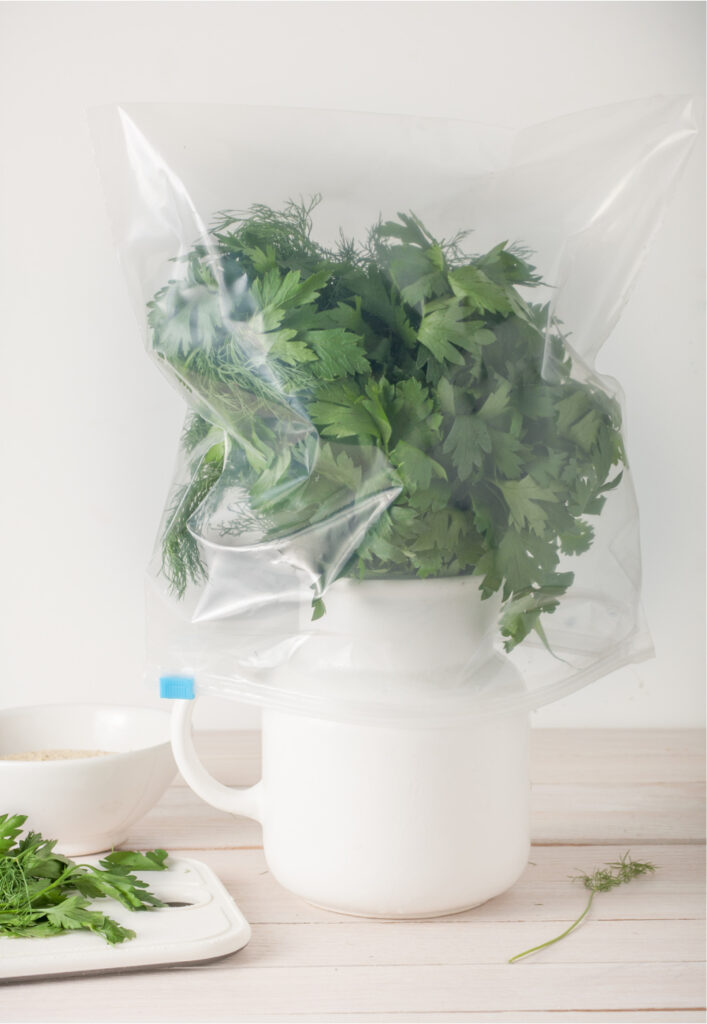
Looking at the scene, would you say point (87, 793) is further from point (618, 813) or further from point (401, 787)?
point (618, 813)

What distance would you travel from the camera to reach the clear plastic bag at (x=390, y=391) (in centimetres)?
52

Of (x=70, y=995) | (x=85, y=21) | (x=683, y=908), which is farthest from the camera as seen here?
(x=85, y=21)

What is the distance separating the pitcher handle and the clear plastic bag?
0.18ft

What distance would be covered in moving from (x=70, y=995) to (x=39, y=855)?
4.3 inches

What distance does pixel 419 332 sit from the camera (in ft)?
1.70

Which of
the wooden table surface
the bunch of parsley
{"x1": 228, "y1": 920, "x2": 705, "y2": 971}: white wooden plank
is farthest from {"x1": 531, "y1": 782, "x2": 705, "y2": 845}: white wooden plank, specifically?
the bunch of parsley

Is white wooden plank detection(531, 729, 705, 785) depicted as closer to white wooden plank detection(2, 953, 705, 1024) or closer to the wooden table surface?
the wooden table surface

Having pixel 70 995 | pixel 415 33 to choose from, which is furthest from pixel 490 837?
pixel 415 33

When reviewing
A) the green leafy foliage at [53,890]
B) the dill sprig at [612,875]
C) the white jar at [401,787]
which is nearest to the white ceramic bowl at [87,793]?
the green leafy foliage at [53,890]

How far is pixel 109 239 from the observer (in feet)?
3.49

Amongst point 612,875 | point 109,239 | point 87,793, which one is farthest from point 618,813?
point 109,239

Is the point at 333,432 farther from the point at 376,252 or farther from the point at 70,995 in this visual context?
the point at 70,995

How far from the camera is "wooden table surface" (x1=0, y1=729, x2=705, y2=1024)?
0.49 meters

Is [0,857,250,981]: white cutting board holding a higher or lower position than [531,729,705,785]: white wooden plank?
higher
